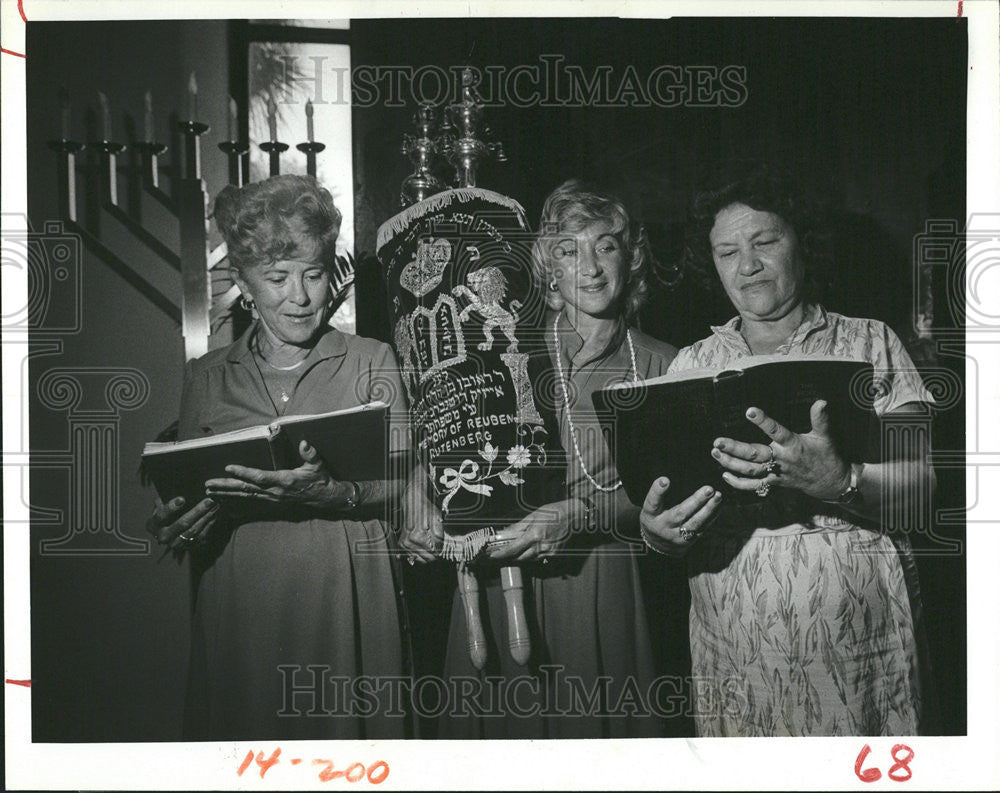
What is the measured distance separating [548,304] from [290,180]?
630 millimetres

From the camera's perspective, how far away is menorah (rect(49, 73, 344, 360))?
2027 mm

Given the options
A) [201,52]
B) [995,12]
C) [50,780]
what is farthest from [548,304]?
[50,780]

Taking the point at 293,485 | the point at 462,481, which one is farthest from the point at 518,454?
the point at 293,485

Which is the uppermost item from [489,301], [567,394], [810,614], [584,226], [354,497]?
[584,226]

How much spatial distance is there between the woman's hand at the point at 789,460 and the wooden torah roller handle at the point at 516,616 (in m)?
0.50

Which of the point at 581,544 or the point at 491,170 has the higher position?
the point at 491,170

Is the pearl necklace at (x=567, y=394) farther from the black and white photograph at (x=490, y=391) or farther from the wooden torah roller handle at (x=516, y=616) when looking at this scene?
the wooden torah roller handle at (x=516, y=616)

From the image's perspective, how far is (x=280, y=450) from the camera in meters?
1.96

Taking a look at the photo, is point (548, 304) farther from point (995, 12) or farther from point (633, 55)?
point (995, 12)

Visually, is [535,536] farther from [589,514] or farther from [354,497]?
[354,497]

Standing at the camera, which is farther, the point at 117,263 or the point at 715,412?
the point at 117,263

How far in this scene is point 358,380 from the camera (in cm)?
203

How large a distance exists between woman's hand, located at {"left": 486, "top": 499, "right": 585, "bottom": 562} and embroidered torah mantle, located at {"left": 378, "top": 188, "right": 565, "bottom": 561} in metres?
0.02

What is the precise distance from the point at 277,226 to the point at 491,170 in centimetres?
49
